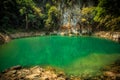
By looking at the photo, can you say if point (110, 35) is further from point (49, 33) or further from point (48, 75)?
point (48, 75)

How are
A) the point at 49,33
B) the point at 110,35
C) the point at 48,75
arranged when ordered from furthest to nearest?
the point at 49,33
the point at 110,35
the point at 48,75

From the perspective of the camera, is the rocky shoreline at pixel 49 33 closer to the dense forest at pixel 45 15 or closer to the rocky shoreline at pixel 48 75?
the dense forest at pixel 45 15

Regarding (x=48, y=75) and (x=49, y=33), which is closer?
(x=48, y=75)

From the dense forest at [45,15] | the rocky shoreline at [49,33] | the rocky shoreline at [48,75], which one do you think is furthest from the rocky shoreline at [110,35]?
the rocky shoreline at [48,75]

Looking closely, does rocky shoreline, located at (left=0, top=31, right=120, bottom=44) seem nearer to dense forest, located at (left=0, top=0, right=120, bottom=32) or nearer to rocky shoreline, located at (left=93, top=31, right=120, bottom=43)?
rocky shoreline, located at (left=93, top=31, right=120, bottom=43)

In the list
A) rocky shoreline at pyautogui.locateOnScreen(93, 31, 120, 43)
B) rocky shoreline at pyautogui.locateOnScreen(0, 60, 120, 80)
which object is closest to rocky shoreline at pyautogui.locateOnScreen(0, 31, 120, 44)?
rocky shoreline at pyautogui.locateOnScreen(93, 31, 120, 43)

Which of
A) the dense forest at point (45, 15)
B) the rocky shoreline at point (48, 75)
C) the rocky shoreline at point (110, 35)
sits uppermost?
the dense forest at point (45, 15)

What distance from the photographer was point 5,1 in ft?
208

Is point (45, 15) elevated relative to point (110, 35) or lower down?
elevated

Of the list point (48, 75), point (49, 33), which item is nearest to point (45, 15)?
point (49, 33)

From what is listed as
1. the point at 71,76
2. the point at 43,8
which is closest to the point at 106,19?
the point at 71,76

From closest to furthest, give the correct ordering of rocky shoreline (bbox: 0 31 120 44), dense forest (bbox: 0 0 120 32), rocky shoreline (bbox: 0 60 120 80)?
rocky shoreline (bbox: 0 60 120 80), rocky shoreline (bbox: 0 31 120 44), dense forest (bbox: 0 0 120 32)

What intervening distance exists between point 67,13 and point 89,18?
9.34 meters

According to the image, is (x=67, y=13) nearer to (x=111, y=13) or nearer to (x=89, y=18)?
(x=89, y=18)
